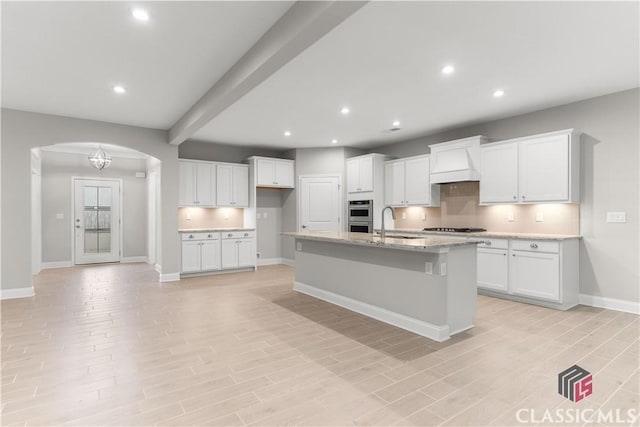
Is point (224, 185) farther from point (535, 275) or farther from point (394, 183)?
point (535, 275)

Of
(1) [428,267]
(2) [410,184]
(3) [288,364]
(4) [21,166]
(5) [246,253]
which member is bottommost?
(3) [288,364]

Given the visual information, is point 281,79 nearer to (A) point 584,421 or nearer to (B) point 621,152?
(A) point 584,421

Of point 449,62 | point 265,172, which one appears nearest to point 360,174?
point 265,172

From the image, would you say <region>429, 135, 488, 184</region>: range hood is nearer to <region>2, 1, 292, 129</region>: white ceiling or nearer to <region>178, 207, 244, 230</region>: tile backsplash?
<region>2, 1, 292, 129</region>: white ceiling

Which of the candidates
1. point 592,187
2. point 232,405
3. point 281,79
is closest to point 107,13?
point 281,79

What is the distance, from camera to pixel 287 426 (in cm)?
195

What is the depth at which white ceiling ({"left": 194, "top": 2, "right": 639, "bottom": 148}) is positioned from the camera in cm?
260

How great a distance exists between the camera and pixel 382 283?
3.85m

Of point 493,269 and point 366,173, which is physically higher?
point 366,173

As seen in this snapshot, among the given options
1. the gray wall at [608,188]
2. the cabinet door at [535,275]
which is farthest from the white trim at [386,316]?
the gray wall at [608,188]

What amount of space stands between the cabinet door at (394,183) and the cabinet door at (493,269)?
2084mm

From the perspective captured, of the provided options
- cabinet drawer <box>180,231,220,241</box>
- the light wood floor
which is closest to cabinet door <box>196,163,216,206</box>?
cabinet drawer <box>180,231,220,241</box>

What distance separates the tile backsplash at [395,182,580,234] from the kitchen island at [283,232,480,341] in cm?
217

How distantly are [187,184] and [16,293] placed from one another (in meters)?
3.10
